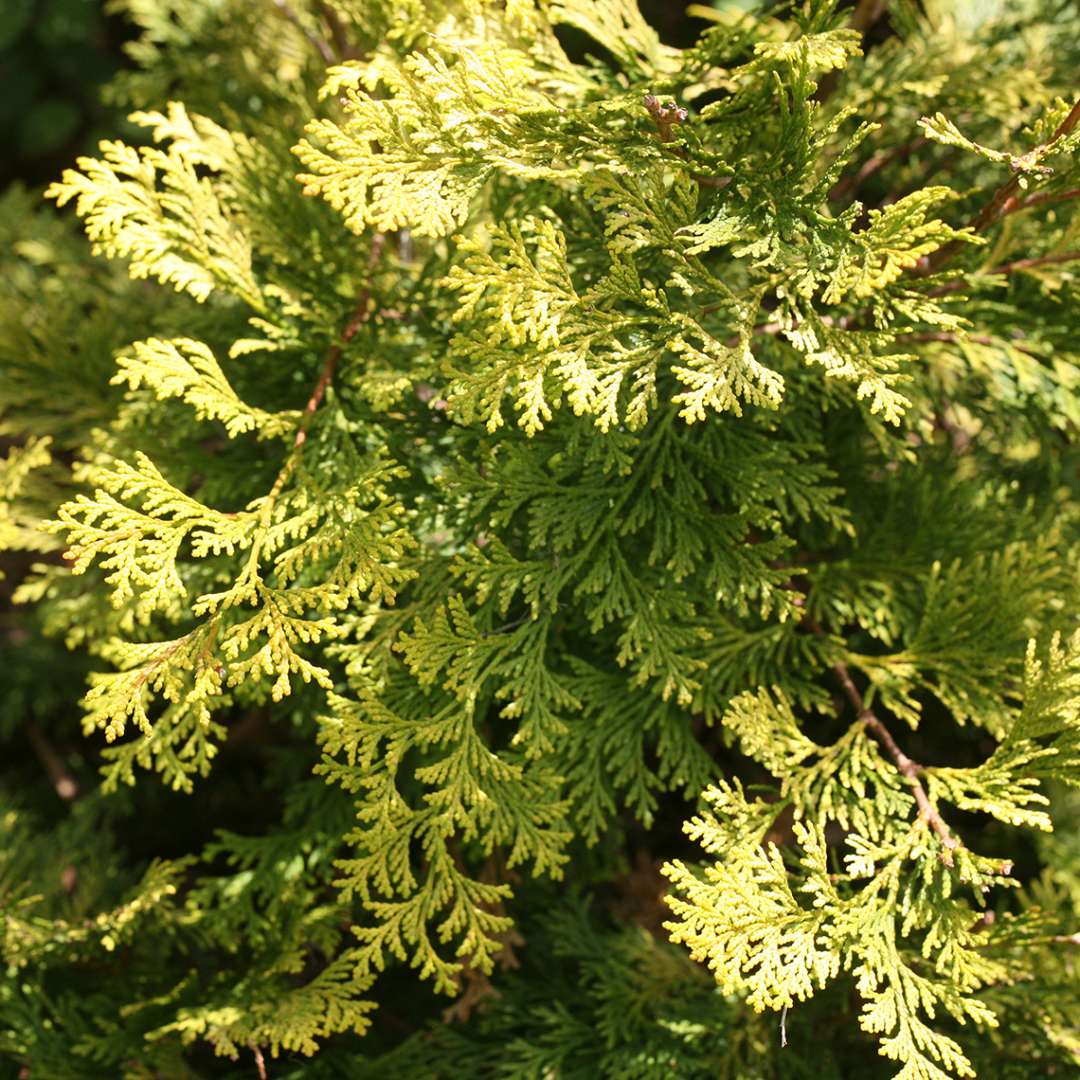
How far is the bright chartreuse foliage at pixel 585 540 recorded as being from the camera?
1.52 m

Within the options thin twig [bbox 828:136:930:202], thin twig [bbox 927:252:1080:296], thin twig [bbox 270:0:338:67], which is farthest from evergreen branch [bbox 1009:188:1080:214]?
thin twig [bbox 270:0:338:67]

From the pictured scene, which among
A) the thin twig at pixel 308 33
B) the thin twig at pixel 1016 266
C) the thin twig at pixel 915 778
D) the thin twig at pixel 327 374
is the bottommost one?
the thin twig at pixel 915 778

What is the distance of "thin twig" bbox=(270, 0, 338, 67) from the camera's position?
238 cm

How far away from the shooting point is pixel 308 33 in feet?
7.92

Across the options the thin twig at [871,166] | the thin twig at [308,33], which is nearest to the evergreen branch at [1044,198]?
the thin twig at [871,166]

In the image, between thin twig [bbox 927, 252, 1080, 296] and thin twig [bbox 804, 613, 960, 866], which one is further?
thin twig [bbox 927, 252, 1080, 296]

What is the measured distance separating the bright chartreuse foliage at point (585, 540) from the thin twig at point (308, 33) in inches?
A: 0.6

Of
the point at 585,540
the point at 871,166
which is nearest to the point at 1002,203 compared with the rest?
the point at 871,166

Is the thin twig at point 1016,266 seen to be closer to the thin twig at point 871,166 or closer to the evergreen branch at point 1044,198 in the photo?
the evergreen branch at point 1044,198

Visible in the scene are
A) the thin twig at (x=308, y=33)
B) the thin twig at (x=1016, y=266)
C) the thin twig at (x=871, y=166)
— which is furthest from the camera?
the thin twig at (x=308, y=33)

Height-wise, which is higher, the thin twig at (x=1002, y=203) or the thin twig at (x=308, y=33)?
the thin twig at (x=308, y=33)

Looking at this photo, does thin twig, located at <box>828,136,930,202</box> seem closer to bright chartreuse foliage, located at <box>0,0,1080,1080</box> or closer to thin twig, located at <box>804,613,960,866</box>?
bright chartreuse foliage, located at <box>0,0,1080,1080</box>

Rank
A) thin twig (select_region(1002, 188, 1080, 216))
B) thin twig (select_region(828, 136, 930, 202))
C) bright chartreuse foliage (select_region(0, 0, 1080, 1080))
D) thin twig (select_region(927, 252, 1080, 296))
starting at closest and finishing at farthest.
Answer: bright chartreuse foliage (select_region(0, 0, 1080, 1080)), thin twig (select_region(1002, 188, 1080, 216)), thin twig (select_region(927, 252, 1080, 296)), thin twig (select_region(828, 136, 930, 202))

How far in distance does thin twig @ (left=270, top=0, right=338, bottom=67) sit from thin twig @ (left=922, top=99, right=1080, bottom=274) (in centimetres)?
143
